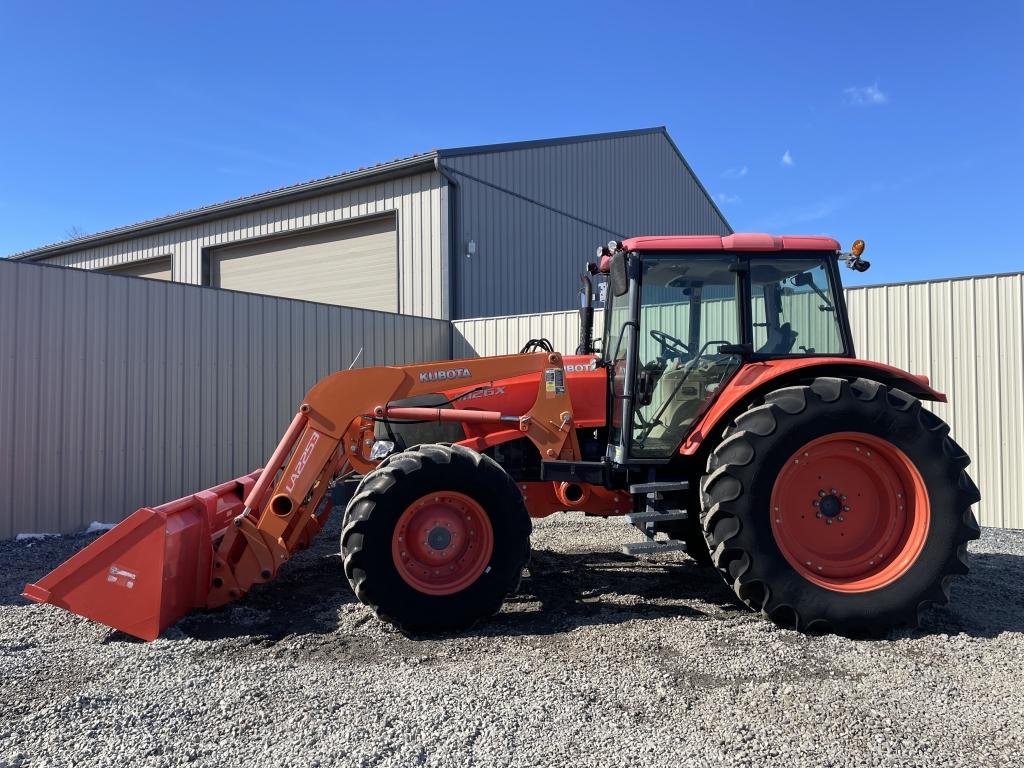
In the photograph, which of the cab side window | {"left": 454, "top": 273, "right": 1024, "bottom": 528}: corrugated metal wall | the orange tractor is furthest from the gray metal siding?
the cab side window

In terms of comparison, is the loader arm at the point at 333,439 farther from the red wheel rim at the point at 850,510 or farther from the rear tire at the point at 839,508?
the red wheel rim at the point at 850,510

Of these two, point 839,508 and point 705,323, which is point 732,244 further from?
point 839,508

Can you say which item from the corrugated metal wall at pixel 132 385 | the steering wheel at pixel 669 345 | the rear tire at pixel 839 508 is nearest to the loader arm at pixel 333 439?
the steering wheel at pixel 669 345

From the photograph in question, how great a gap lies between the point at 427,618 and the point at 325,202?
11201mm

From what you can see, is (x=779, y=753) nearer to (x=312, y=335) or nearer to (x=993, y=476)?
(x=993, y=476)

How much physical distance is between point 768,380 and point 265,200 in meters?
12.3

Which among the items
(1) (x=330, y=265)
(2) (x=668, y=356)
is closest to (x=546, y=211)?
(1) (x=330, y=265)

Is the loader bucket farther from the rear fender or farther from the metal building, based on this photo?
the metal building

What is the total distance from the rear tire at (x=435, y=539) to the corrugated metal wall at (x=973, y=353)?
12.5 feet

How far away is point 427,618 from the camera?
166 inches

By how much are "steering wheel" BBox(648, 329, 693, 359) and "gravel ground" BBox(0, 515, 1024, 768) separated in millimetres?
1698

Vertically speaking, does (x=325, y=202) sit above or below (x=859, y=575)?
above

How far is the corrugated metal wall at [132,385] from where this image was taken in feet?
23.7

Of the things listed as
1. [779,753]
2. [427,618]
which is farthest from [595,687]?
[427,618]
